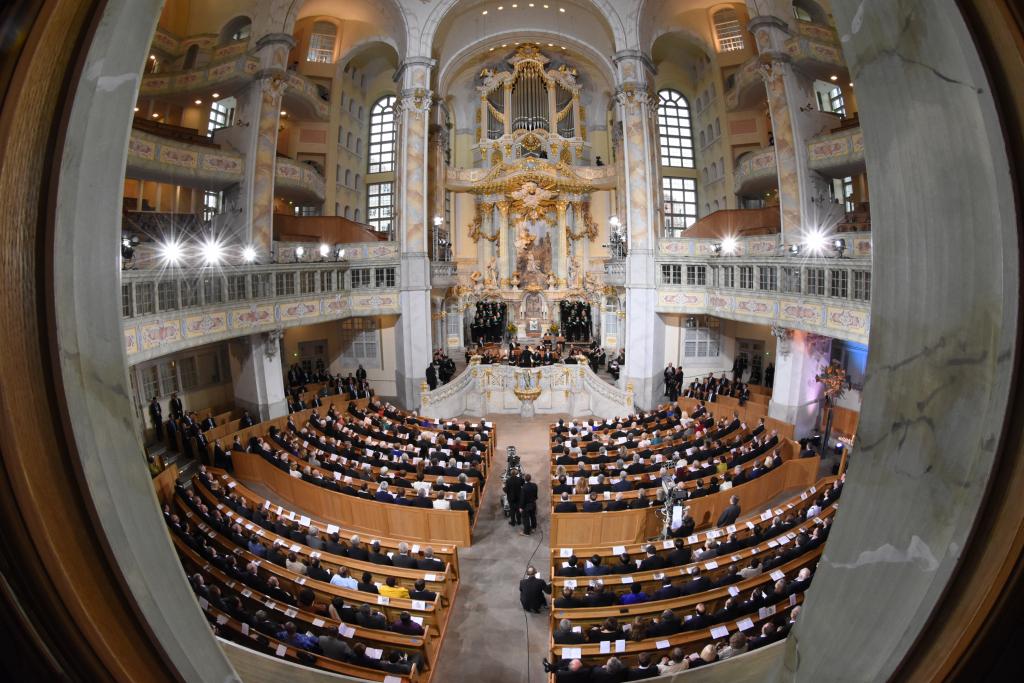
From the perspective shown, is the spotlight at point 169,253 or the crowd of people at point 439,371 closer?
the spotlight at point 169,253

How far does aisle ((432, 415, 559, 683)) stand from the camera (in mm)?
6414

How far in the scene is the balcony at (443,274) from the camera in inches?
869

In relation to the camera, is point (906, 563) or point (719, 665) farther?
point (719, 665)

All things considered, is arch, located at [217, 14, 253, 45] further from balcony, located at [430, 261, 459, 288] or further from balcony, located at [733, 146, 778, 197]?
balcony, located at [733, 146, 778, 197]

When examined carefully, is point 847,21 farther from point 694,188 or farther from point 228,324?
point 694,188

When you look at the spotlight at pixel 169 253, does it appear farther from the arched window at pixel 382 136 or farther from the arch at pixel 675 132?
the arch at pixel 675 132

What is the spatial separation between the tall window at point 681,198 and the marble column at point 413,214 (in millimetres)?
12680

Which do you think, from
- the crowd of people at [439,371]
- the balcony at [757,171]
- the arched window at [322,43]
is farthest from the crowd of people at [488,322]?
the arched window at [322,43]

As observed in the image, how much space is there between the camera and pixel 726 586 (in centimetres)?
678

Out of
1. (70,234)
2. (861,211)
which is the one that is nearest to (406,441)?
(70,234)

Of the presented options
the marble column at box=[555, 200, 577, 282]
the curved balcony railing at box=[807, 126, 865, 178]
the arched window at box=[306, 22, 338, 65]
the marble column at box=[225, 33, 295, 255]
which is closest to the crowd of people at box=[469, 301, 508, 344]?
the marble column at box=[555, 200, 577, 282]

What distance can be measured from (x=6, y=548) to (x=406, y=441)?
12610 mm

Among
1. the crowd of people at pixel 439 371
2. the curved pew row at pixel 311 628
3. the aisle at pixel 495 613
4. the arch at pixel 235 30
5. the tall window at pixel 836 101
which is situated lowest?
the aisle at pixel 495 613

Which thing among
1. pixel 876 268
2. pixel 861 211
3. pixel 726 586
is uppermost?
pixel 861 211
